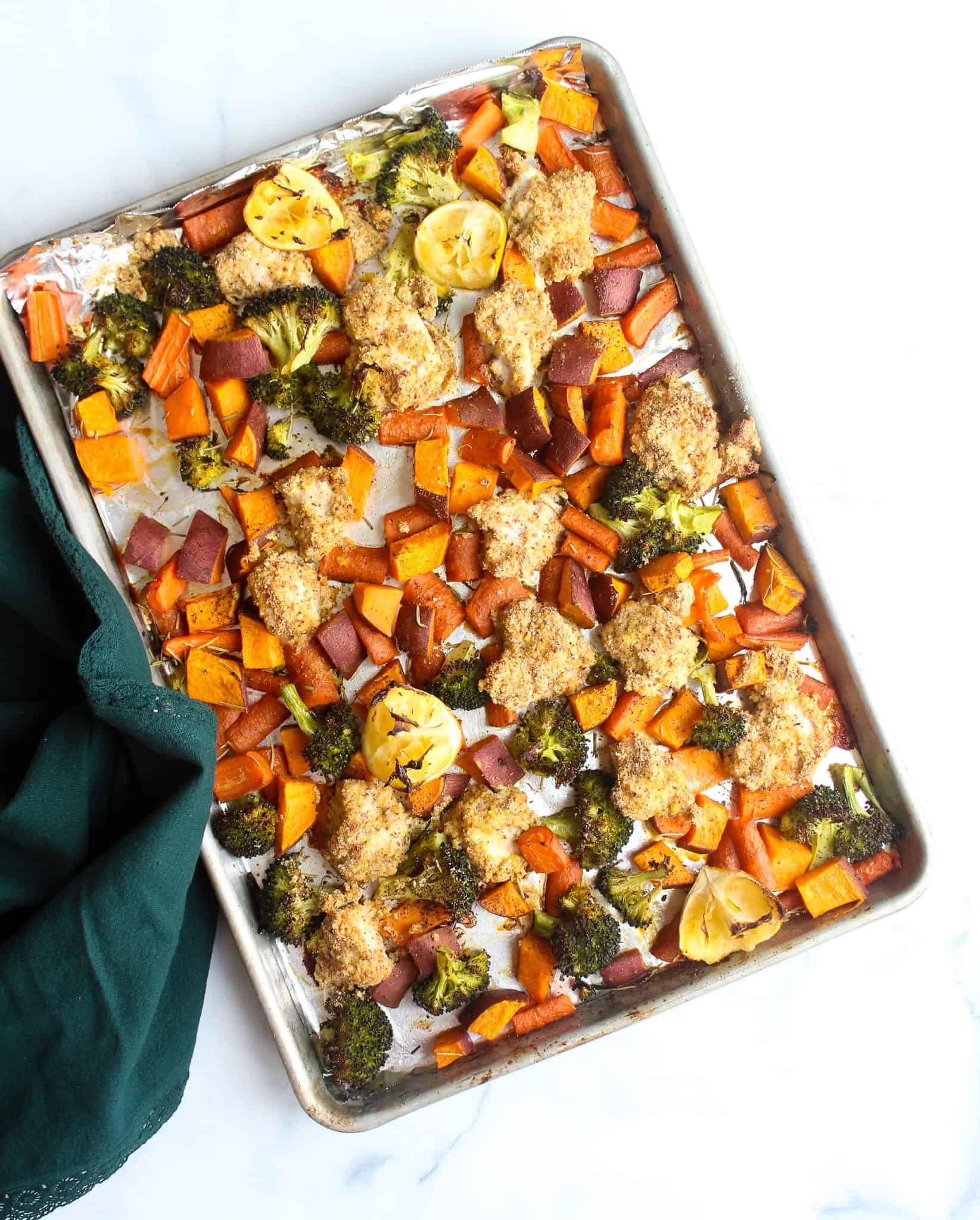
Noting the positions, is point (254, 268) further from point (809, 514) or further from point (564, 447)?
point (809, 514)

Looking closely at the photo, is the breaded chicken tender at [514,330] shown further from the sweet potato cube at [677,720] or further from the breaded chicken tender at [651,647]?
the sweet potato cube at [677,720]

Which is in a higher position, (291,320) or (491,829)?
(291,320)

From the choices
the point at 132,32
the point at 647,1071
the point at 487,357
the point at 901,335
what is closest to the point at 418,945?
the point at 647,1071

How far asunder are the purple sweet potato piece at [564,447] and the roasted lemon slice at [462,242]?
523mm

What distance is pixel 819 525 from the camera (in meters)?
3.26

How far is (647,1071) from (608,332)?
2507mm

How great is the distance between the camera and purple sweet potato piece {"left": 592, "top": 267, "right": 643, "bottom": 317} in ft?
9.55

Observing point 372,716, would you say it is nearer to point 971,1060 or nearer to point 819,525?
point 819,525

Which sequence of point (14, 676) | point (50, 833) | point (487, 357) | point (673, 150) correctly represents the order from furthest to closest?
point (673, 150) → point (487, 357) → point (14, 676) → point (50, 833)

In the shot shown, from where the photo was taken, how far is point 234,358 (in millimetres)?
2783

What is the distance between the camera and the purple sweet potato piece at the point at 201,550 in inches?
109

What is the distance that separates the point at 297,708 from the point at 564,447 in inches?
45.5

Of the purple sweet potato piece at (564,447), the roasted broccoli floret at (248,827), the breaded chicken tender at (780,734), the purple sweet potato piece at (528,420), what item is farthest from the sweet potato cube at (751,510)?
the roasted broccoli floret at (248,827)

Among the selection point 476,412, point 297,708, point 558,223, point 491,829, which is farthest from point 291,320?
point 491,829
